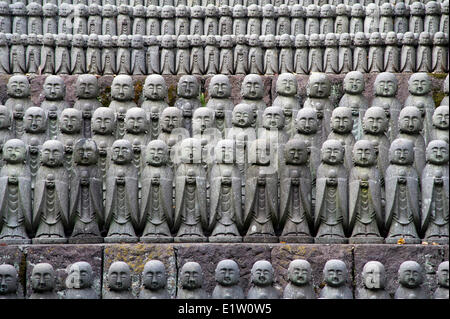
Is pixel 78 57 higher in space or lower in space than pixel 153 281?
higher

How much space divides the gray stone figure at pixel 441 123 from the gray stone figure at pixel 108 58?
4.67 meters

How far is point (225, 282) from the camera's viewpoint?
15633 millimetres

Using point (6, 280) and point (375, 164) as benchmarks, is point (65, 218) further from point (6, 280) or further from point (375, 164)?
point (375, 164)

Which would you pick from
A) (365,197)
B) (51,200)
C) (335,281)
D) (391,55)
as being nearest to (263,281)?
(335,281)

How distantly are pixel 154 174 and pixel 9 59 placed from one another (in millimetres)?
4164

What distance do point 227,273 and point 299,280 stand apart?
2.45 feet

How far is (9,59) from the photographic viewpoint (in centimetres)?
2019

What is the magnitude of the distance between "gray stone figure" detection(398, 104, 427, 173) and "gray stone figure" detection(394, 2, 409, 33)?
3.39 metres

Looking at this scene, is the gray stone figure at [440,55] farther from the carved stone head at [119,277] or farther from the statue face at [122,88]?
the carved stone head at [119,277]

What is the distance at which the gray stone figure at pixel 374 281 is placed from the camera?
51.1ft

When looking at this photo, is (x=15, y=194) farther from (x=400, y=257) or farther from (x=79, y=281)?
(x=400, y=257)

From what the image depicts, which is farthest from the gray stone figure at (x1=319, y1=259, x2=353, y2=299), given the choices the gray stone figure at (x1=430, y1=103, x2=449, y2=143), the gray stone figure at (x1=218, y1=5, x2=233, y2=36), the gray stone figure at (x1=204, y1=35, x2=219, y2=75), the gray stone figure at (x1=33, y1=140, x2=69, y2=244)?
the gray stone figure at (x1=218, y1=5, x2=233, y2=36)

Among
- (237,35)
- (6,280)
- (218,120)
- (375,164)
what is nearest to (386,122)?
(375,164)

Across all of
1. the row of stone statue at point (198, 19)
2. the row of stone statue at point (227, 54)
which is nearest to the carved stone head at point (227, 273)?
the row of stone statue at point (227, 54)
